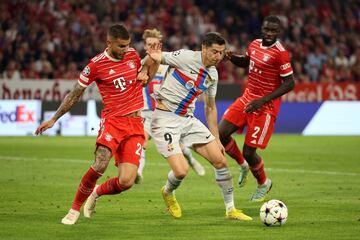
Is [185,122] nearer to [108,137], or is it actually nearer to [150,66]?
[150,66]

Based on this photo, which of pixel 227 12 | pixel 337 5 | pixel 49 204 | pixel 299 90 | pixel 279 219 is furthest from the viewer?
pixel 337 5

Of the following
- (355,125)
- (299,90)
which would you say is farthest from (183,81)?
(299,90)

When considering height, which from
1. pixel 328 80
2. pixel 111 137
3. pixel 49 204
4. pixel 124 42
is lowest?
pixel 328 80

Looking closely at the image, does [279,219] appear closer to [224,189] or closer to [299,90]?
[224,189]

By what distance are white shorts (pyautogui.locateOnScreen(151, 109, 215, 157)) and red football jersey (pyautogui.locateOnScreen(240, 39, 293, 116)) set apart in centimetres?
211

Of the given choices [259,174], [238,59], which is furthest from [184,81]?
[259,174]

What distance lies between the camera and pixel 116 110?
1048cm

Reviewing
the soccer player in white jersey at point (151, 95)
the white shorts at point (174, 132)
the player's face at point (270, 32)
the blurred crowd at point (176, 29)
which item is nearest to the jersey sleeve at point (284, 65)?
the player's face at point (270, 32)

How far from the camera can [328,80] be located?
31.2 metres

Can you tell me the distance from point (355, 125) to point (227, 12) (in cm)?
773

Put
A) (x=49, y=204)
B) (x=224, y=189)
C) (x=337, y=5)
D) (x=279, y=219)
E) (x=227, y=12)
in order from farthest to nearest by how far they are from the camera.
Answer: (x=337, y=5) < (x=227, y=12) < (x=49, y=204) < (x=224, y=189) < (x=279, y=219)

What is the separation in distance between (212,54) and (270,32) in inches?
88.1

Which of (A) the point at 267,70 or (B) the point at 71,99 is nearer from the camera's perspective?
(B) the point at 71,99

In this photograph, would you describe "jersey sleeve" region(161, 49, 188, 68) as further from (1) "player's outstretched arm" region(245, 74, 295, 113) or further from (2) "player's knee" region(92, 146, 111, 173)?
(1) "player's outstretched arm" region(245, 74, 295, 113)
